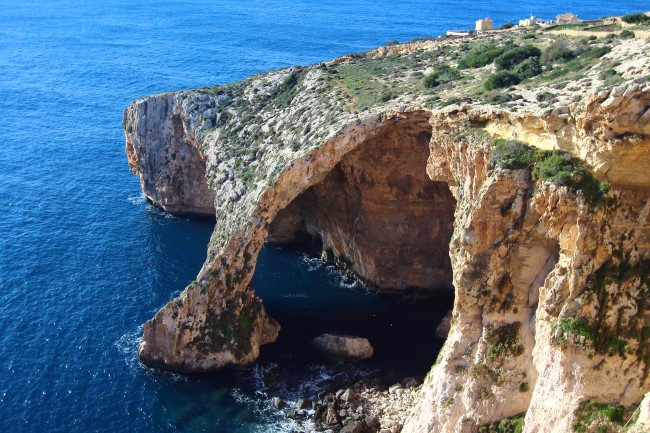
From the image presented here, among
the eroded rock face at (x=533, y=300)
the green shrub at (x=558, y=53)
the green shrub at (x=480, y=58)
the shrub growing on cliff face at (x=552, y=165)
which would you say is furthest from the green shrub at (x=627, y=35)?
the shrub growing on cliff face at (x=552, y=165)

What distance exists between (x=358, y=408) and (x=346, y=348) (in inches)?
248

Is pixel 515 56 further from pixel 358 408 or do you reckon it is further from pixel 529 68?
pixel 358 408

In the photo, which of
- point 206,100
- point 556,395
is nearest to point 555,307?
point 556,395

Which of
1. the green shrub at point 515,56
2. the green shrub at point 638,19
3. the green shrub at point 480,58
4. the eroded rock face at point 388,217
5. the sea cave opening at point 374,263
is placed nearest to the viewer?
the green shrub at point 515,56

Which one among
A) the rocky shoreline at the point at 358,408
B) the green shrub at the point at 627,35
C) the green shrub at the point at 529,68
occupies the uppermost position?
the green shrub at the point at 627,35

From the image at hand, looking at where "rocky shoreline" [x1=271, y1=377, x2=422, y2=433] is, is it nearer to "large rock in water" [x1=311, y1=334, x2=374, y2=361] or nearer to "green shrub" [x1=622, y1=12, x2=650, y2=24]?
"large rock in water" [x1=311, y1=334, x2=374, y2=361]

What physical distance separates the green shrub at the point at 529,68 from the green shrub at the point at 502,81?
690 millimetres

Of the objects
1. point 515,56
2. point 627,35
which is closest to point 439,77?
point 515,56

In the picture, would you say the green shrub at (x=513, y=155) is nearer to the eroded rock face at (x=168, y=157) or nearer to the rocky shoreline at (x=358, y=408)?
the rocky shoreline at (x=358, y=408)

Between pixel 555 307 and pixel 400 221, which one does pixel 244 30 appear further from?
pixel 555 307

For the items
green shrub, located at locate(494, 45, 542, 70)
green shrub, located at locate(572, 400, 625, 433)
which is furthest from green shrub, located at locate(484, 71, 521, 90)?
green shrub, located at locate(572, 400, 625, 433)

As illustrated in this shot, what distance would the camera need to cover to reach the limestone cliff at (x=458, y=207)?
3453cm

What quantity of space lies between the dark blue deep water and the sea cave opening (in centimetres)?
25

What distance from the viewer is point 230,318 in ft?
173
